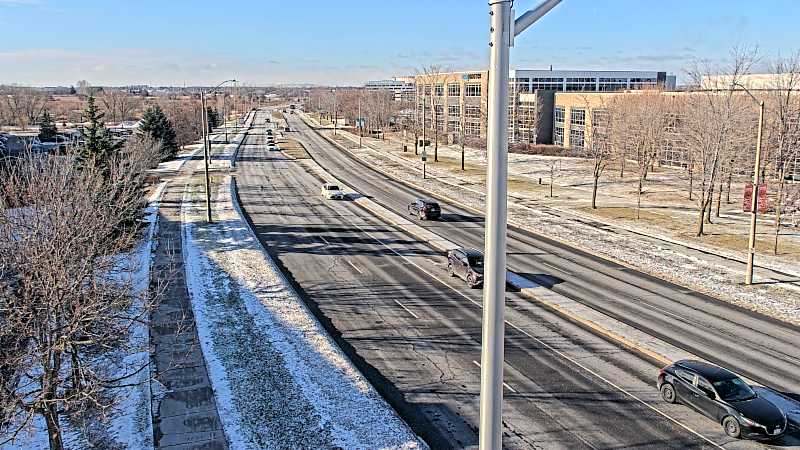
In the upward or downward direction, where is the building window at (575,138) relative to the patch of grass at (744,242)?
upward

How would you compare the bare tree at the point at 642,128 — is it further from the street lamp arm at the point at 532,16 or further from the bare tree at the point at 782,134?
the street lamp arm at the point at 532,16

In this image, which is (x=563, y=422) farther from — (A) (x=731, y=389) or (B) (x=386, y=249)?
(B) (x=386, y=249)

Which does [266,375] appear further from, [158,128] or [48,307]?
[158,128]

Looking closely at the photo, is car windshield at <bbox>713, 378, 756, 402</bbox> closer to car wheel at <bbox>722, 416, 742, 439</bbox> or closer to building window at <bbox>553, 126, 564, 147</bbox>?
car wheel at <bbox>722, 416, 742, 439</bbox>

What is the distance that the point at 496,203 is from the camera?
5371 mm

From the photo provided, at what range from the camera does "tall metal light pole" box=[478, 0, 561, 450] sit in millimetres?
5117

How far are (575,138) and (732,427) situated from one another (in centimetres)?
7434

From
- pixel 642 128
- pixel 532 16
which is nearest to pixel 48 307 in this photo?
pixel 532 16

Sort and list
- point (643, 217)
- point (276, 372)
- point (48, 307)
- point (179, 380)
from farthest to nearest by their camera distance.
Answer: point (643, 217)
point (276, 372)
point (179, 380)
point (48, 307)

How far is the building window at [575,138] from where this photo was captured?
83.7 m

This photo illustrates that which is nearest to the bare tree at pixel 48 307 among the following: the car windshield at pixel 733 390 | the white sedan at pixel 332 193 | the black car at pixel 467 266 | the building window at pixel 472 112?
the car windshield at pixel 733 390

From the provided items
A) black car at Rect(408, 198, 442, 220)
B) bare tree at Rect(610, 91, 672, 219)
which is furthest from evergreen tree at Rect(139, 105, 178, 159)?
bare tree at Rect(610, 91, 672, 219)

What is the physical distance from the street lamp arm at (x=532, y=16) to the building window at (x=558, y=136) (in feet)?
286

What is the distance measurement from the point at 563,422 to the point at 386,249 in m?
19.5
